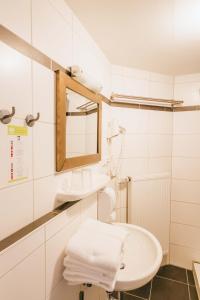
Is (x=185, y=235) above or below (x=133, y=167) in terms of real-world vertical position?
below

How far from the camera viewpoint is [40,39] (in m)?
0.87

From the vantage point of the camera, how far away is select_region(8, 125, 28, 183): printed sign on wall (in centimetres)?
73

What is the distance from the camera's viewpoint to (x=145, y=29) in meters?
1.35

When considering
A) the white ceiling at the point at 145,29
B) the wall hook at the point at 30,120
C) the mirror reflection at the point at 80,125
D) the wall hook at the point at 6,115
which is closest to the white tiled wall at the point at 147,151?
the white ceiling at the point at 145,29

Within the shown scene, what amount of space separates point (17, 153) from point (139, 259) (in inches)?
43.5

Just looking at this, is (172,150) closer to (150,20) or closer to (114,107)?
(114,107)

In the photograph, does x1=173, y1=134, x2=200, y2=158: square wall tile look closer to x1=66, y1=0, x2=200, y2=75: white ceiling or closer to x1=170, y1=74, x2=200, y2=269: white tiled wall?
x1=170, y1=74, x2=200, y2=269: white tiled wall

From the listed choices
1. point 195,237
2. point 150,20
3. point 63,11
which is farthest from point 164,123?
point 63,11

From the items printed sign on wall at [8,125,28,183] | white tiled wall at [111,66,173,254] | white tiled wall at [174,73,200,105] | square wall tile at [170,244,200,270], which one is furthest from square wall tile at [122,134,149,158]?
printed sign on wall at [8,125,28,183]

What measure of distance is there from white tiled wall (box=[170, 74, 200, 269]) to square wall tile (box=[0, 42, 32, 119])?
1.87 m

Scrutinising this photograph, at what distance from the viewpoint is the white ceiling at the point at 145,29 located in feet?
3.65

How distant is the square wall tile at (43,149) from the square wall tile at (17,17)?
359 mm

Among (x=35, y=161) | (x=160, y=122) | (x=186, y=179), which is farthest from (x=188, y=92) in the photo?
(x=35, y=161)

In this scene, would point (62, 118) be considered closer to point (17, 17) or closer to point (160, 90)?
point (17, 17)
